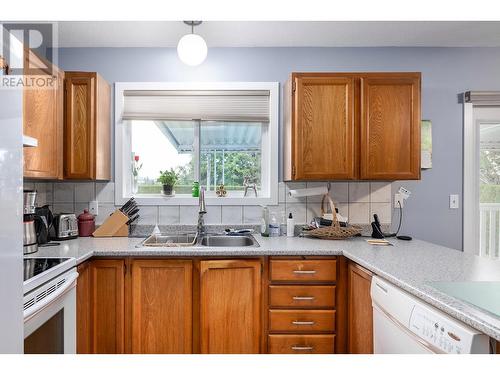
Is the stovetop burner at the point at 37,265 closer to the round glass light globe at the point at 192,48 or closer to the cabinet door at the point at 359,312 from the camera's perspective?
the round glass light globe at the point at 192,48

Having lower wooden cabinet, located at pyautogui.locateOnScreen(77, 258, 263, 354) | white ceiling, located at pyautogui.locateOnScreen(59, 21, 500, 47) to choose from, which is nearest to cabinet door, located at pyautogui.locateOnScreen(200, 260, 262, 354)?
lower wooden cabinet, located at pyautogui.locateOnScreen(77, 258, 263, 354)

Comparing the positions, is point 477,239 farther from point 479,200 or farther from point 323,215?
point 323,215

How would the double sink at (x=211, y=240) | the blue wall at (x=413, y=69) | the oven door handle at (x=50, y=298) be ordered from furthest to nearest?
the blue wall at (x=413, y=69) < the double sink at (x=211, y=240) < the oven door handle at (x=50, y=298)

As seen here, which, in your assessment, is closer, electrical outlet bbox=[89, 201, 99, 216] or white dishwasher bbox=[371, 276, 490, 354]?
white dishwasher bbox=[371, 276, 490, 354]

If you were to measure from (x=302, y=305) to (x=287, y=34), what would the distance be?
191 centimetres

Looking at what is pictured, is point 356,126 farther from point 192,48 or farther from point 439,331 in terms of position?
point 439,331

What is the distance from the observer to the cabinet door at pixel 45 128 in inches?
70.9

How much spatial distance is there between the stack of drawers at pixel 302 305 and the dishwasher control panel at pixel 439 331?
806 mm

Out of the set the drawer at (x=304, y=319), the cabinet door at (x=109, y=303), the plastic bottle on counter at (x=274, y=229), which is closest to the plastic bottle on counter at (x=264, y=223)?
the plastic bottle on counter at (x=274, y=229)

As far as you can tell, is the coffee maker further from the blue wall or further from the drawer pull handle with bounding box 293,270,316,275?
the drawer pull handle with bounding box 293,270,316,275

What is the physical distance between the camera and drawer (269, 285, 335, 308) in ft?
6.19

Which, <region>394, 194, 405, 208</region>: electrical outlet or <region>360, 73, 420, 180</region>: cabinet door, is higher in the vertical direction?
<region>360, 73, 420, 180</region>: cabinet door

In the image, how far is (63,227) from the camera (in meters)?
2.21

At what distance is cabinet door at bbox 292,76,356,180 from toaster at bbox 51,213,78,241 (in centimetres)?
166
